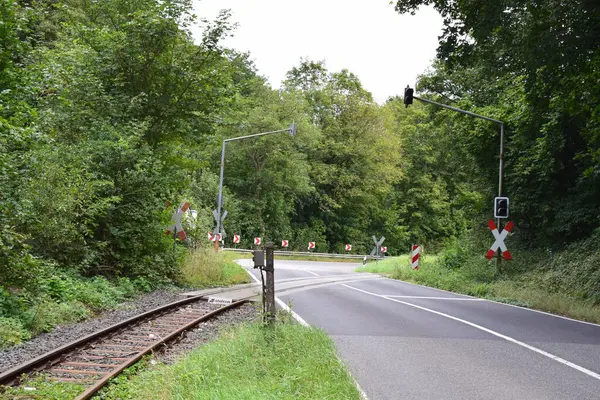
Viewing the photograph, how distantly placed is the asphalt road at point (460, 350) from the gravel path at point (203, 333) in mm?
1279

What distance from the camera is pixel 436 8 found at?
14453 millimetres

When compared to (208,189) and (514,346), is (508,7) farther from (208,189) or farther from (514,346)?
(208,189)

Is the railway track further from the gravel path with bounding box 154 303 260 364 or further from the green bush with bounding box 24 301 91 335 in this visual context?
the green bush with bounding box 24 301 91 335

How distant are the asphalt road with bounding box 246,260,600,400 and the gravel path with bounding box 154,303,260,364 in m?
1.28

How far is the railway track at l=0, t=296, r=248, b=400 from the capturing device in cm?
691

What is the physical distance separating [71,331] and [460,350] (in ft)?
21.6

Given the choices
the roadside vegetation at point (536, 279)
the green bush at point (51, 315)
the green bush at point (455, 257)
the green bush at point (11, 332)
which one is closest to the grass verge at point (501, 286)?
the roadside vegetation at point (536, 279)

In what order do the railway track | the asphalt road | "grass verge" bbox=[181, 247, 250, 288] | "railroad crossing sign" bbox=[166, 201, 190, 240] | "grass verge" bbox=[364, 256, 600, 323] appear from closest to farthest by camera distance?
the asphalt road < the railway track < "grass verge" bbox=[364, 256, 600, 323] < "railroad crossing sign" bbox=[166, 201, 190, 240] < "grass verge" bbox=[181, 247, 250, 288]

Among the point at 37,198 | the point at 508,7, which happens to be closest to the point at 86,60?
the point at 37,198

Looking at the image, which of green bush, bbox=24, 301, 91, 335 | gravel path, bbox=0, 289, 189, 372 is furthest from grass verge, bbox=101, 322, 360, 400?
green bush, bbox=24, 301, 91, 335

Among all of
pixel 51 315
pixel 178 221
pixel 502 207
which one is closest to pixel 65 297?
pixel 51 315

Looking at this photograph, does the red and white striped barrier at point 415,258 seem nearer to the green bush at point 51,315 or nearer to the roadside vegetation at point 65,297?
the roadside vegetation at point 65,297

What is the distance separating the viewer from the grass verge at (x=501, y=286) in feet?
47.1

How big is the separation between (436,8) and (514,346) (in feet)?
29.2
